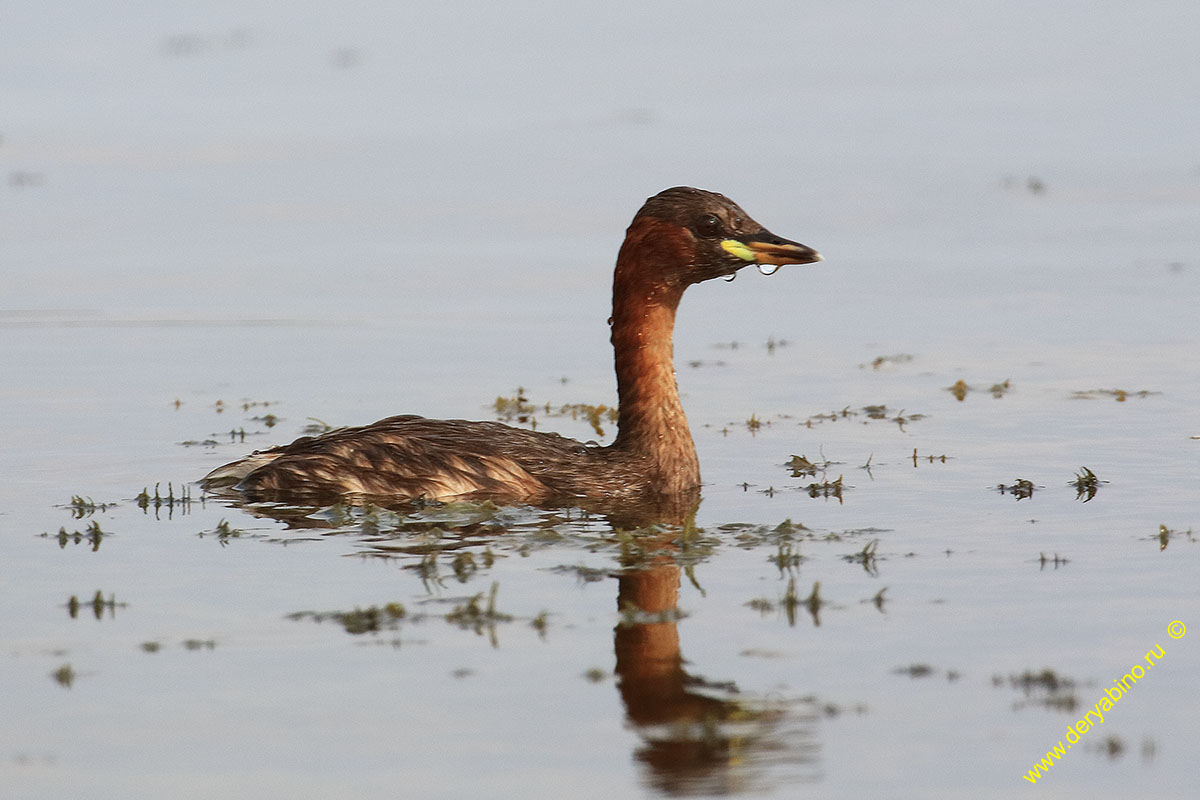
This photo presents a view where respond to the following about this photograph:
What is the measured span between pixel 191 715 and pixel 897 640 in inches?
117

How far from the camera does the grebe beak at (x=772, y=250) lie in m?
12.1

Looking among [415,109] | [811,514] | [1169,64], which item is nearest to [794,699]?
[811,514]

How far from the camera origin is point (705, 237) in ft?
40.1

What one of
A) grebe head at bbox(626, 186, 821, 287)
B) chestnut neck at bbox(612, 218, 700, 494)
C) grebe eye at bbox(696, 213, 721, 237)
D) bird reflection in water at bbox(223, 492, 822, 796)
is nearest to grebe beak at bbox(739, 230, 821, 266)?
grebe head at bbox(626, 186, 821, 287)

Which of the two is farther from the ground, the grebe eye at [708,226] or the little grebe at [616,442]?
the grebe eye at [708,226]

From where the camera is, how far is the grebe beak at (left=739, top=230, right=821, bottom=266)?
12.1 m

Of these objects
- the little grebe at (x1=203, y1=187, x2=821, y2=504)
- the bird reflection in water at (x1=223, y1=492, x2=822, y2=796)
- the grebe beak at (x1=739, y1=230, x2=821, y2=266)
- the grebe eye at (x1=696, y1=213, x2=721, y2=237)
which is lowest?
the bird reflection in water at (x1=223, y1=492, x2=822, y2=796)

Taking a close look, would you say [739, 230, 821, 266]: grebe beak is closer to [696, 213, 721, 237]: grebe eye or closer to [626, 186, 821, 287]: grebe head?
[626, 186, 821, 287]: grebe head

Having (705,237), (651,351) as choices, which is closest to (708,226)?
(705,237)

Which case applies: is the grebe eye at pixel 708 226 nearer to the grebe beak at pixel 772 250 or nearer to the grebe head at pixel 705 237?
the grebe head at pixel 705 237

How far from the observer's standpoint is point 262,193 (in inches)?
1178

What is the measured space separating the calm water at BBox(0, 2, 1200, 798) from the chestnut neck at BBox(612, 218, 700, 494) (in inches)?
22.0

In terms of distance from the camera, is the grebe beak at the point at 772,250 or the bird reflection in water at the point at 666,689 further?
the grebe beak at the point at 772,250

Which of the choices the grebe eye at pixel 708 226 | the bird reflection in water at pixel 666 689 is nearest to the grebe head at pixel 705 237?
the grebe eye at pixel 708 226
